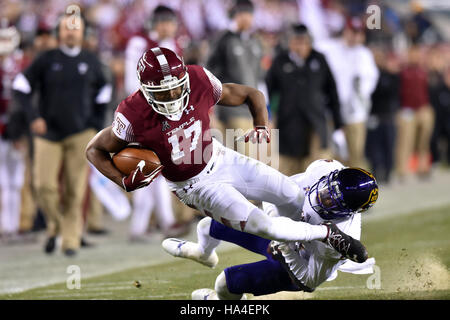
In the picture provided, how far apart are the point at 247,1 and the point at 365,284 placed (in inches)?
122

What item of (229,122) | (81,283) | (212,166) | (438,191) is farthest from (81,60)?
(438,191)

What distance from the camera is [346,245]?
166 inches

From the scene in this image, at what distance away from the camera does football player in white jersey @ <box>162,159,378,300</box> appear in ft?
14.3

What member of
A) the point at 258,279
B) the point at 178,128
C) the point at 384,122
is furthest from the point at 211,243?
the point at 384,122

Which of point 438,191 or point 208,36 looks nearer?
point 438,191

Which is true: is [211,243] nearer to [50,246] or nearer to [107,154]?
[107,154]

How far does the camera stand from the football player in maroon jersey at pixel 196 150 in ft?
14.2

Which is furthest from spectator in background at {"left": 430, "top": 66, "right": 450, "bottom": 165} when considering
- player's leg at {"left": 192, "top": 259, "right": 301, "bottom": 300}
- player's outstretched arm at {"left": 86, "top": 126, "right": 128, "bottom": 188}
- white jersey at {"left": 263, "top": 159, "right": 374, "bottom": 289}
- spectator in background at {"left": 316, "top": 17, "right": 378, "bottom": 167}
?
player's outstretched arm at {"left": 86, "top": 126, "right": 128, "bottom": 188}

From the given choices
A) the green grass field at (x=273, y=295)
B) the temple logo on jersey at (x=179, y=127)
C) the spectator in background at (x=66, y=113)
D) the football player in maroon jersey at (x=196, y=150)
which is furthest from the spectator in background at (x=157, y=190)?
the temple logo on jersey at (x=179, y=127)

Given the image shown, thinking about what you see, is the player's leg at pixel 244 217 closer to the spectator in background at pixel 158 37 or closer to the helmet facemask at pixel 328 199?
the helmet facemask at pixel 328 199

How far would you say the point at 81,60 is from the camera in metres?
6.90

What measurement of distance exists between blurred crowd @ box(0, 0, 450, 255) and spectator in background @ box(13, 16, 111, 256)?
0.08 metres

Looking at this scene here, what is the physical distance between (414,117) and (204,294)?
706 centimetres
